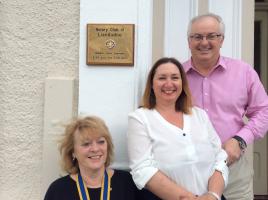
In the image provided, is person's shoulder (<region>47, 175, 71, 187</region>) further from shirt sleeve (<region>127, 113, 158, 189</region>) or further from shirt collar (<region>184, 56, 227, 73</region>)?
shirt collar (<region>184, 56, 227, 73</region>)

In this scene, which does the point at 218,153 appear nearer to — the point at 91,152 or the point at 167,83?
the point at 167,83

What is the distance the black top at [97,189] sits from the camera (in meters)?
2.68

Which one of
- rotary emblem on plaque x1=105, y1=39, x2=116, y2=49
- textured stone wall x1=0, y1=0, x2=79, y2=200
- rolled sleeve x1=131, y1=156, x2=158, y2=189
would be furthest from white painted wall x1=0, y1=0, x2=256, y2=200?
rolled sleeve x1=131, y1=156, x2=158, y2=189

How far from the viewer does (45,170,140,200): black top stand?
8.78ft

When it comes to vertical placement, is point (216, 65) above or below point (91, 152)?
above

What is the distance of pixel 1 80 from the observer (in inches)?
120

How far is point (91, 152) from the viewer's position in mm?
2670

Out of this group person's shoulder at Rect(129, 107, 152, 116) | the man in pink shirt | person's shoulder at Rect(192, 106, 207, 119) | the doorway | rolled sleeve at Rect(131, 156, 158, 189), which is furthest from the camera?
the doorway

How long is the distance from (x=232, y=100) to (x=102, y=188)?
3.20ft

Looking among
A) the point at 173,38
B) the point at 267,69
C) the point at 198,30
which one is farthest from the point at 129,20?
the point at 267,69

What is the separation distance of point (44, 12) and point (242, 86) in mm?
1334

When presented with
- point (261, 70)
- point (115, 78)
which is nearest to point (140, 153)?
point (115, 78)

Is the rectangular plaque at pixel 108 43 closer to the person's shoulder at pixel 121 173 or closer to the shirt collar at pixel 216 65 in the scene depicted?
the shirt collar at pixel 216 65

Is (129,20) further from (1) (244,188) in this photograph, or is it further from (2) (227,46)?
(1) (244,188)
